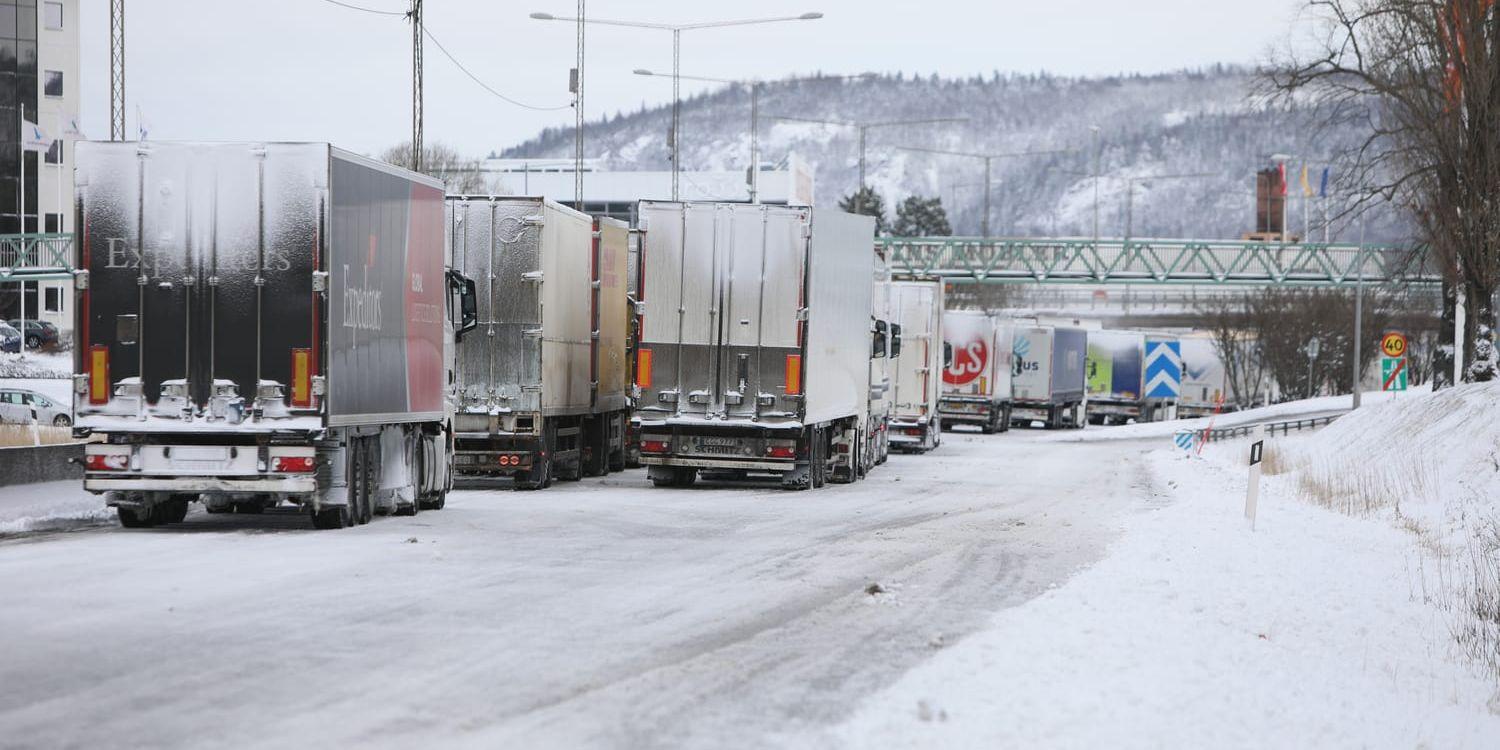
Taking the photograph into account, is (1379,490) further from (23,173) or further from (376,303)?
(23,173)

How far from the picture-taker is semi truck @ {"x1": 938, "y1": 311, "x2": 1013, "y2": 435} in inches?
2121

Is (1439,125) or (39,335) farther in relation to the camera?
(39,335)

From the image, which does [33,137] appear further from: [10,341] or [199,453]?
[199,453]

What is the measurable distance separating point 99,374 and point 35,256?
80988 millimetres

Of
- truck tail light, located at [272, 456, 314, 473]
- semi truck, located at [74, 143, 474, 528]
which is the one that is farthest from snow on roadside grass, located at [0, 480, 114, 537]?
truck tail light, located at [272, 456, 314, 473]

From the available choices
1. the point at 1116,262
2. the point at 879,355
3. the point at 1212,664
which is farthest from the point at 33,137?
the point at 1212,664

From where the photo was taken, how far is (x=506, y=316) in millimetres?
24750

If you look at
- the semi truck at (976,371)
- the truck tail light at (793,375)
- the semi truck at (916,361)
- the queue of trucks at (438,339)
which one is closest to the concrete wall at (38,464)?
the queue of trucks at (438,339)

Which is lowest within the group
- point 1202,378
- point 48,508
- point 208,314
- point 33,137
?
point 1202,378

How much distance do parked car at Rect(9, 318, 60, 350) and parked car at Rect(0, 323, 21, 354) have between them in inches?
139

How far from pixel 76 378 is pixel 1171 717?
11336 millimetres

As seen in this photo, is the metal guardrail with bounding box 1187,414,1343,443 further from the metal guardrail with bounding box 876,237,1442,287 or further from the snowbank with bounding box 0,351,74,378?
the snowbank with bounding box 0,351,74,378

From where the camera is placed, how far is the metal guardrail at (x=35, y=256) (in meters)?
80.8

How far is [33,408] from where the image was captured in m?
44.2
